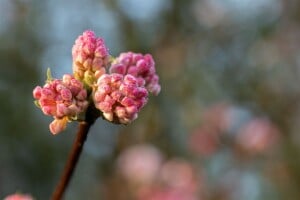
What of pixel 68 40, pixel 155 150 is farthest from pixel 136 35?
pixel 155 150

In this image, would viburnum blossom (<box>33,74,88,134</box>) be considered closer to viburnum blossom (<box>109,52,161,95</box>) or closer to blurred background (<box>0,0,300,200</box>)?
viburnum blossom (<box>109,52,161,95</box>)

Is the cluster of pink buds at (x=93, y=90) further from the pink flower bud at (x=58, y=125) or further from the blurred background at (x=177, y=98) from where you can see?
the blurred background at (x=177, y=98)

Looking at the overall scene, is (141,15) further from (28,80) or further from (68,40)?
(28,80)

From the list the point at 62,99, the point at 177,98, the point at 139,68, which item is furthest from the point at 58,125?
the point at 177,98

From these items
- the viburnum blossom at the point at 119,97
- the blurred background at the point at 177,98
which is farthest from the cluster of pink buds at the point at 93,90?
the blurred background at the point at 177,98

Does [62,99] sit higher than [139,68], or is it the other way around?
[139,68]

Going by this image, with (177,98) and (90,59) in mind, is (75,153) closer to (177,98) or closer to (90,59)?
(90,59)
